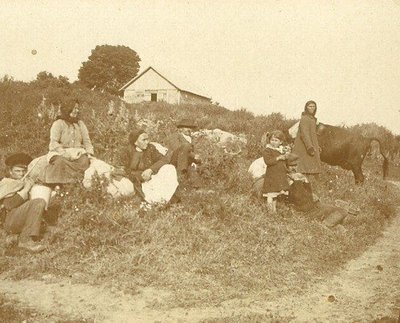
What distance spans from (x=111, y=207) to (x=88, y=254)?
1180mm

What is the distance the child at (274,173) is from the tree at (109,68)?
4368cm

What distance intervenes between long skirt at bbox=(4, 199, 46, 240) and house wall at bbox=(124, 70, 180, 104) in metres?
34.3

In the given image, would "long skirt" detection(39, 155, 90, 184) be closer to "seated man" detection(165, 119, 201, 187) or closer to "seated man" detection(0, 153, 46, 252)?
"seated man" detection(0, 153, 46, 252)

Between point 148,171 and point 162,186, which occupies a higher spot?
point 148,171

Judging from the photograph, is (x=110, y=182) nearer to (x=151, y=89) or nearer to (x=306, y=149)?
(x=306, y=149)

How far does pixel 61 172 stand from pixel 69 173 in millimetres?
122

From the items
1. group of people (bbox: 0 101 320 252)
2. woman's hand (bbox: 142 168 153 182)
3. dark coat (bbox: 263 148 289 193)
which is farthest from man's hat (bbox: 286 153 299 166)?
woman's hand (bbox: 142 168 153 182)

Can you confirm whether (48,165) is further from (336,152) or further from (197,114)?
(197,114)

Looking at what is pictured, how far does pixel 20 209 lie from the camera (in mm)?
5816

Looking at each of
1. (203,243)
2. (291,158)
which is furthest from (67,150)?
(291,158)

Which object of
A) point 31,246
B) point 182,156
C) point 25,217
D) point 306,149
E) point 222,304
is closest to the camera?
point 222,304

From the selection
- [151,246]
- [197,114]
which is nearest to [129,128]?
[151,246]

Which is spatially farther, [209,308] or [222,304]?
[222,304]

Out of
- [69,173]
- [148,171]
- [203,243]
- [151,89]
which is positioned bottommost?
[203,243]
